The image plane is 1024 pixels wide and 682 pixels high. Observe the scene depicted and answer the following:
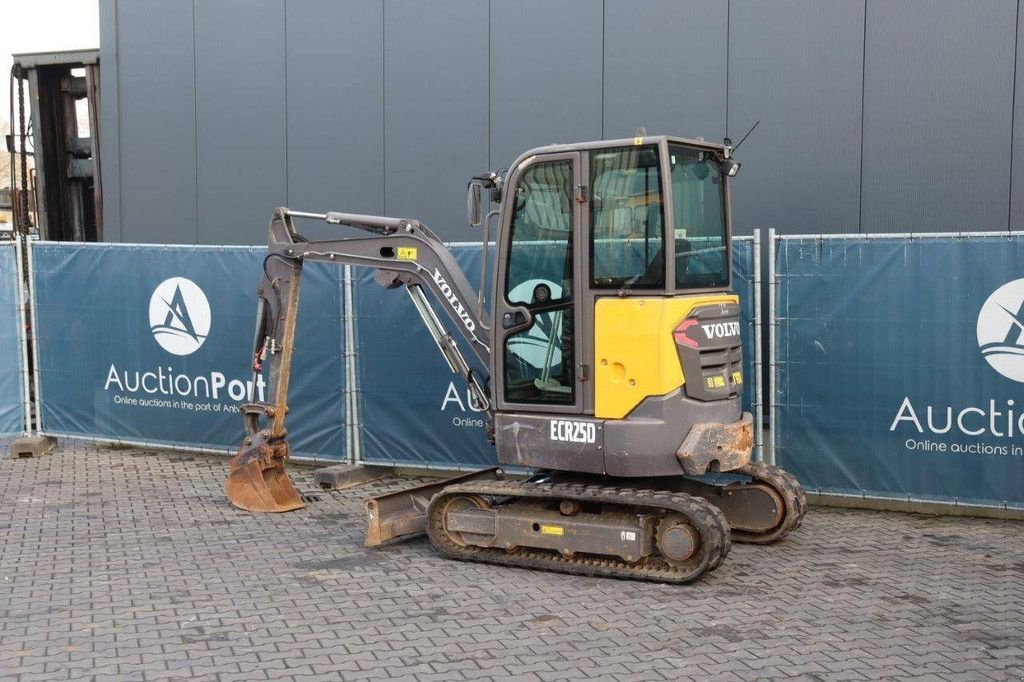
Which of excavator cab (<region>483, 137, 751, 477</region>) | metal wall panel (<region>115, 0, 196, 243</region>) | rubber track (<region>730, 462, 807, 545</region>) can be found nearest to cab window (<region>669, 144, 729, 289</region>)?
excavator cab (<region>483, 137, 751, 477</region>)

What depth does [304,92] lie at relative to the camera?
1568cm

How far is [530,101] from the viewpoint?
1419 centimetres

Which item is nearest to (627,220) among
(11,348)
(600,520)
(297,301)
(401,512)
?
(600,520)

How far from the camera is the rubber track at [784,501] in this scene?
8.20m

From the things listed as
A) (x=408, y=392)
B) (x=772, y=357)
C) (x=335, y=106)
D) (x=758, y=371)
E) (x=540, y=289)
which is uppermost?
(x=335, y=106)

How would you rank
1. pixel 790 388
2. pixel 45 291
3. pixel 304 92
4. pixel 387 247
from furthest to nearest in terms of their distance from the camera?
pixel 304 92
pixel 45 291
pixel 790 388
pixel 387 247

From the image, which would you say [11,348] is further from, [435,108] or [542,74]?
[542,74]

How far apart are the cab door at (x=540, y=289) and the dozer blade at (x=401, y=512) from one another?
1.22m

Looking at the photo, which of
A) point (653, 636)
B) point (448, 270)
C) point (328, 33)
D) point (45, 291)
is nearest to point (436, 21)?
point (328, 33)

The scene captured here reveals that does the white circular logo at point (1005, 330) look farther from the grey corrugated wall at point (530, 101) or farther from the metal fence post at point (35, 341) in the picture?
the metal fence post at point (35, 341)

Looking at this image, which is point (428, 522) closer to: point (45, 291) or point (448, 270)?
point (448, 270)

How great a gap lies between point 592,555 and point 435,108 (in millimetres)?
8604

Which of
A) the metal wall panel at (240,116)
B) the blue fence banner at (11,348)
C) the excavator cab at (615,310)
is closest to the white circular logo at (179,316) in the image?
the blue fence banner at (11,348)

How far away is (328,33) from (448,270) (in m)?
8.08
